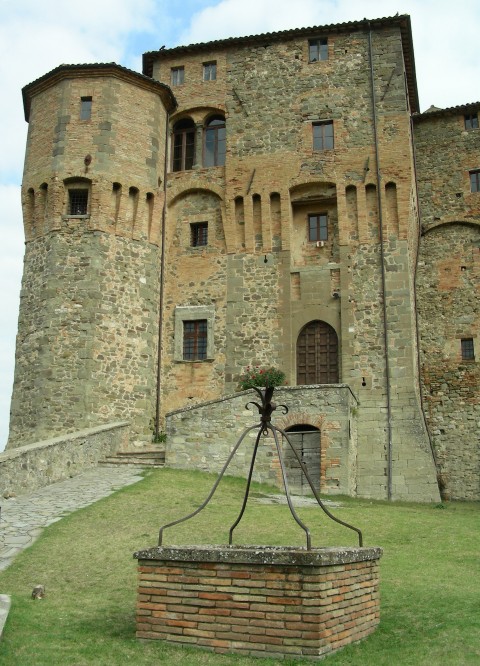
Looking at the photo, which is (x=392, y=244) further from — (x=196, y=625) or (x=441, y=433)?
(x=196, y=625)

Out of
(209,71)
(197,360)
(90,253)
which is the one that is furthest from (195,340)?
(209,71)

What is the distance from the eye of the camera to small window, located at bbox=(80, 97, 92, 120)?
24188 mm

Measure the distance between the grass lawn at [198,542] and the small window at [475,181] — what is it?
1311 cm

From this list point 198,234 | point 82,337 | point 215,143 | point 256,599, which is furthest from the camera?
point 215,143

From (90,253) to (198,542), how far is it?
13.3 meters

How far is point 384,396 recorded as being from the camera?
2192cm

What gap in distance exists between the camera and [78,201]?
2383 centimetres

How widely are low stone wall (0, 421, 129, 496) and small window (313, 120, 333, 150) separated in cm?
1131

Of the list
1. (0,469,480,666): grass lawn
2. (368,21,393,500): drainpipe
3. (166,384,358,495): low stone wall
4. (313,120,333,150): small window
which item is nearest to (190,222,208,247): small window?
(313,120,333,150): small window

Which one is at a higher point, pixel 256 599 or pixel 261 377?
pixel 261 377

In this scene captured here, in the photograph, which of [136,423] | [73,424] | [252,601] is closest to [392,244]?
[136,423]

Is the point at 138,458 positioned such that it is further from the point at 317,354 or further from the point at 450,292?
the point at 450,292

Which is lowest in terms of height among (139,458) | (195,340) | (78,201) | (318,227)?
(139,458)

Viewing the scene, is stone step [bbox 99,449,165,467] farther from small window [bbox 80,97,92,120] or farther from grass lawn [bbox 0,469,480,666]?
small window [bbox 80,97,92,120]
